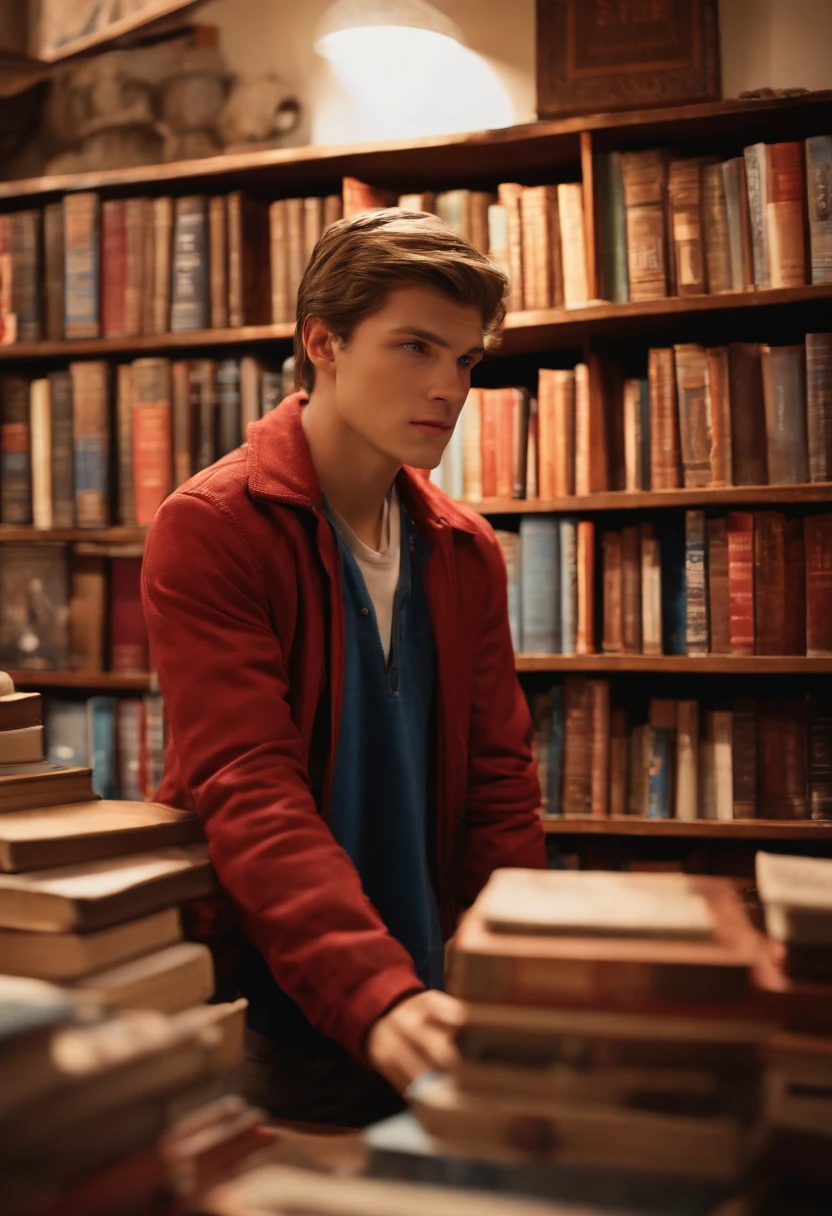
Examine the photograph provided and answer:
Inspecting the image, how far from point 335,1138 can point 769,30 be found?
7.89ft

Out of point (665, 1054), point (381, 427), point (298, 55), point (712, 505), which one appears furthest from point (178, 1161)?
point (298, 55)

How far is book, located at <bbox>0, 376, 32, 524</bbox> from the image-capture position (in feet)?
8.43

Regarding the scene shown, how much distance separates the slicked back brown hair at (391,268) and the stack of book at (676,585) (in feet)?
2.86

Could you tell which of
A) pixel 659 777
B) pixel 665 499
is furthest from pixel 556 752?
pixel 665 499

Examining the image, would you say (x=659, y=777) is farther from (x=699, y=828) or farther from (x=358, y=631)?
(x=358, y=631)

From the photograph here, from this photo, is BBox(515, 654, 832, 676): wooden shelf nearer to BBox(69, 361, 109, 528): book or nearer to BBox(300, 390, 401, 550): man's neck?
BBox(300, 390, 401, 550): man's neck

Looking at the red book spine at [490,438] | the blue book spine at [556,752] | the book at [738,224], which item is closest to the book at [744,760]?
the blue book spine at [556,752]

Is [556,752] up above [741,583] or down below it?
below

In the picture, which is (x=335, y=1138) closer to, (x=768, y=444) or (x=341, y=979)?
(x=341, y=979)

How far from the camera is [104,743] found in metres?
2.52

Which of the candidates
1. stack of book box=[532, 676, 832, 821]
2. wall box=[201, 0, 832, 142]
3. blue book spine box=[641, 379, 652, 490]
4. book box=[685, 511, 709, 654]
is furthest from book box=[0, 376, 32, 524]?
book box=[685, 511, 709, 654]

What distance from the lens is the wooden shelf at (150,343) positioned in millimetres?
2369

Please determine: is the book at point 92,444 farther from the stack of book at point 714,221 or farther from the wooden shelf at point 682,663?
the stack of book at point 714,221

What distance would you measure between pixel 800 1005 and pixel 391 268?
3.26 feet
